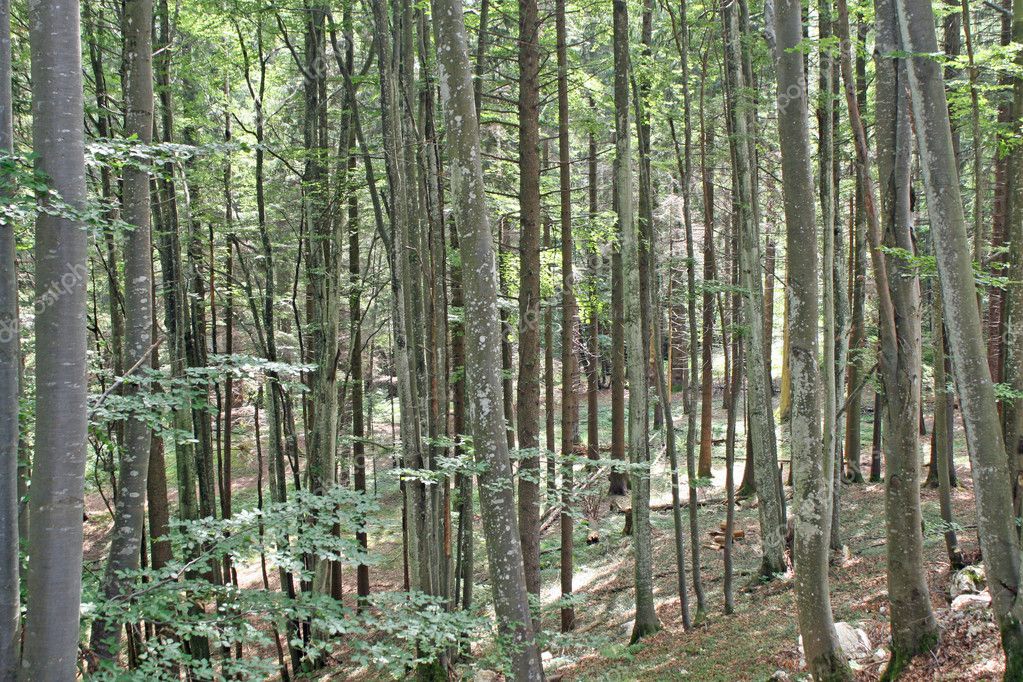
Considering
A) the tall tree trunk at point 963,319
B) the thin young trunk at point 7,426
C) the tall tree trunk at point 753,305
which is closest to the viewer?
the thin young trunk at point 7,426

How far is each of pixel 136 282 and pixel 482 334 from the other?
322 centimetres

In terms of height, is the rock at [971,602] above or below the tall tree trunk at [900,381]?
below

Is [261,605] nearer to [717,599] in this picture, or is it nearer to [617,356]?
[717,599]

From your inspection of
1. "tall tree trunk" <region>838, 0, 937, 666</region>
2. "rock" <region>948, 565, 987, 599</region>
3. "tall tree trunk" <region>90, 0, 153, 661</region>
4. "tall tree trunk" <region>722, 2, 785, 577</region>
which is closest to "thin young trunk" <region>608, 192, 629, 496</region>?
"tall tree trunk" <region>722, 2, 785, 577</region>

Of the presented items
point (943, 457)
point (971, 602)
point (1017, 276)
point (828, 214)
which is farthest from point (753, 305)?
point (971, 602)

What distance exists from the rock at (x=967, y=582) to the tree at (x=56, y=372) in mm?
9135

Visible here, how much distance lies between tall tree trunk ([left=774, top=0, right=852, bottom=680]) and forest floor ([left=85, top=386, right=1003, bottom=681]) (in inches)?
46.8

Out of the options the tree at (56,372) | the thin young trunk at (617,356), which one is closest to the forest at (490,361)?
the tree at (56,372)

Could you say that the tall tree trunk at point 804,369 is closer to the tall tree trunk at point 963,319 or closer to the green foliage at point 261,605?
the tall tree trunk at point 963,319

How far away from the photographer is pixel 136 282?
6395 millimetres

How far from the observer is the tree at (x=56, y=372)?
4367 mm

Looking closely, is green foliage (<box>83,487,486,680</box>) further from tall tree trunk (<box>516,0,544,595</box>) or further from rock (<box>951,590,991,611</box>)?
rock (<box>951,590,991,611</box>)

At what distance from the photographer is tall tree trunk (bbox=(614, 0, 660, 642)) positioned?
1029 cm

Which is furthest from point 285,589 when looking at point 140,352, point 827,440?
point 827,440
